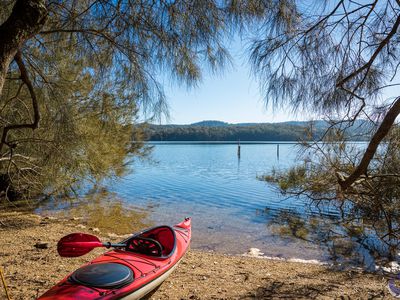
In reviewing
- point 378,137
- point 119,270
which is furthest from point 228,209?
point 378,137

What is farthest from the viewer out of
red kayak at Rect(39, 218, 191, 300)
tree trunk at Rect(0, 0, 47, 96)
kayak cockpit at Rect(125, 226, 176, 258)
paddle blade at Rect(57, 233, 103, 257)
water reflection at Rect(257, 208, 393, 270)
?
water reflection at Rect(257, 208, 393, 270)

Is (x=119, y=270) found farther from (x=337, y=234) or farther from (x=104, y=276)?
(x=337, y=234)

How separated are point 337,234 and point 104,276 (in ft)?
22.2

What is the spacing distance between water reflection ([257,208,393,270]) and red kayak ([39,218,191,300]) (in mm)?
3123

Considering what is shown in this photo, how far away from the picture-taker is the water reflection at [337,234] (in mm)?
6457

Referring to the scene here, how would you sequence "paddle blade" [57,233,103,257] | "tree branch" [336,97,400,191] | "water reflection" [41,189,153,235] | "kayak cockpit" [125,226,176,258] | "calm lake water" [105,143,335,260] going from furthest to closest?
"water reflection" [41,189,153,235] < "calm lake water" [105,143,335,260] < "kayak cockpit" [125,226,176,258] < "paddle blade" [57,233,103,257] < "tree branch" [336,97,400,191]

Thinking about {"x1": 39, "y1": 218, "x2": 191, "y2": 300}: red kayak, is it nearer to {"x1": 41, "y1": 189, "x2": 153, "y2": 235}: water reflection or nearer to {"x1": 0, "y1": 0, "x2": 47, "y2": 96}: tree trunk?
{"x1": 0, "y1": 0, "x2": 47, "y2": 96}: tree trunk

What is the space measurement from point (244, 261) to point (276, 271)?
0.73 metres

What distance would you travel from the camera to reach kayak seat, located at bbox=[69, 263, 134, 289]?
2747 mm

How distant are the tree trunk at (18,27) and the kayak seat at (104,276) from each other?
5.45 feet

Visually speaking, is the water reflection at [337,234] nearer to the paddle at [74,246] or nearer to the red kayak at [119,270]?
the red kayak at [119,270]

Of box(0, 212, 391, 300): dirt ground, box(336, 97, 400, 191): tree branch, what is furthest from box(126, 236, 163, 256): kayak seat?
box(336, 97, 400, 191): tree branch

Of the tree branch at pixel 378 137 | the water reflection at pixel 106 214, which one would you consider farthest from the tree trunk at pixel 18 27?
the water reflection at pixel 106 214

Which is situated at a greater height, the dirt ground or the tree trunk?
the tree trunk
